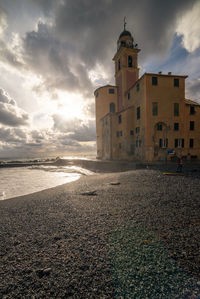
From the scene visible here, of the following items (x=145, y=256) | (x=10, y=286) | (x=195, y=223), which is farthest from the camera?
(x=195, y=223)

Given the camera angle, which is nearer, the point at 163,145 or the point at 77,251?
the point at 77,251

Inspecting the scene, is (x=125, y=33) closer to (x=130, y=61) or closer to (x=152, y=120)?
(x=130, y=61)

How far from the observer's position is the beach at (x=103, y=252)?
75.4 inches

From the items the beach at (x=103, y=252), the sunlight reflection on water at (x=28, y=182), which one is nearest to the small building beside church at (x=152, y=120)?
→ the sunlight reflection on water at (x=28, y=182)

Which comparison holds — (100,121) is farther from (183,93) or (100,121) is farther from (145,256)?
(145,256)

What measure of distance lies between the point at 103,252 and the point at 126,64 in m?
33.1

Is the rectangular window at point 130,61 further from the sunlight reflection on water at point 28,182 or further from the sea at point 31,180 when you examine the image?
the sunlight reflection on water at point 28,182

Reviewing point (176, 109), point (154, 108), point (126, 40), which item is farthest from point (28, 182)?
point (126, 40)

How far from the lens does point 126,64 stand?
2766 centimetres

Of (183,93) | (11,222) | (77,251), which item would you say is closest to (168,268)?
(77,251)

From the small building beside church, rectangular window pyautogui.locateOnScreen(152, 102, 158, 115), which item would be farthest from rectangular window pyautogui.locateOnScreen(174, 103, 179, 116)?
rectangular window pyautogui.locateOnScreen(152, 102, 158, 115)

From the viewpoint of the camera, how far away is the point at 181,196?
568cm

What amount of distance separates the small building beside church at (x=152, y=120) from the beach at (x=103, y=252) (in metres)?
17.4

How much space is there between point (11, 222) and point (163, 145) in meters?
21.2
